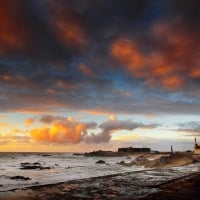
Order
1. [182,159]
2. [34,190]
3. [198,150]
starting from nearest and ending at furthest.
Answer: [34,190] < [182,159] < [198,150]

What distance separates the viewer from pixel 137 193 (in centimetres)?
1114

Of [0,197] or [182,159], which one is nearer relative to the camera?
[0,197]

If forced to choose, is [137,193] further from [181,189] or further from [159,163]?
[159,163]

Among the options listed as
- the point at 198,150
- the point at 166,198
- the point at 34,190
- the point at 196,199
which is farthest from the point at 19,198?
the point at 198,150

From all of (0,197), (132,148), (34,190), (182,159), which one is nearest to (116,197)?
(34,190)

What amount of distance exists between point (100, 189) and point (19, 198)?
3.64m

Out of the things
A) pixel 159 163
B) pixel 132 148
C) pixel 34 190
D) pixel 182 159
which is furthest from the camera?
pixel 132 148

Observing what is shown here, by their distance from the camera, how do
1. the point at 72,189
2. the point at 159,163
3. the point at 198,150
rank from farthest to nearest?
the point at 198,150 < the point at 159,163 < the point at 72,189

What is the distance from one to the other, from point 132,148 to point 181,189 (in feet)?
606

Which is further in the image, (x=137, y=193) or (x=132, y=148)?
(x=132, y=148)

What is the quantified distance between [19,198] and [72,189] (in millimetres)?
2878

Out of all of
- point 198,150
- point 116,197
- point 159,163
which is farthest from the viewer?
point 198,150

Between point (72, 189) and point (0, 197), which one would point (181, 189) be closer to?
point (72, 189)

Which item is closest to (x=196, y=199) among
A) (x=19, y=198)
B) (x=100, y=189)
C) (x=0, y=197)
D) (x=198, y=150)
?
(x=100, y=189)
